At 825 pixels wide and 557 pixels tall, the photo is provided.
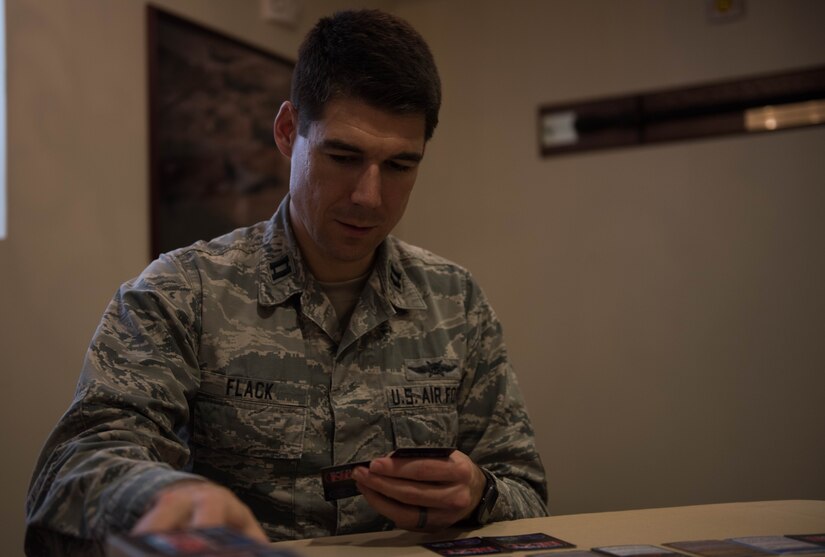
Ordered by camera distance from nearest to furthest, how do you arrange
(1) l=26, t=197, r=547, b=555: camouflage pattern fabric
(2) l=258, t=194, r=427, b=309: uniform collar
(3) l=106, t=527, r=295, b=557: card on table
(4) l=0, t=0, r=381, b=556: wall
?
(3) l=106, t=527, r=295, b=557: card on table
(1) l=26, t=197, r=547, b=555: camouflage pattern fabric
(2) l=258, t=194, r=427, b=309: uniform collar
(4) l=0, t=0, r=381, b=556: wall

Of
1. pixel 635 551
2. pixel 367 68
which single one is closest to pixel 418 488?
pixel 635 551

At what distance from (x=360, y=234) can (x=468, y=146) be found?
2.74m

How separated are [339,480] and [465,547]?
0.70 feet

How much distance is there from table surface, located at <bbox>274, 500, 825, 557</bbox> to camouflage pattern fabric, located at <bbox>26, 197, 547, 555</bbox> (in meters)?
0.12

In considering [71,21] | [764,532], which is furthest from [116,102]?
[764,532]

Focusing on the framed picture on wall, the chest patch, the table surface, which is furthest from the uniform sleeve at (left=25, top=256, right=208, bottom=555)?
the framed picture on wall

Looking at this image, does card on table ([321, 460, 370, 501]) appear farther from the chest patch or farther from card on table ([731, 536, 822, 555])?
card on table ([731, 536, 822, 555])

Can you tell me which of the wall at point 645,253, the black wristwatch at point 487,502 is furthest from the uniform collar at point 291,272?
the wall at point 645,253

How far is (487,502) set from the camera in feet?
4.58

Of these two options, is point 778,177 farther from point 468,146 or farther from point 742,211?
point 468,146

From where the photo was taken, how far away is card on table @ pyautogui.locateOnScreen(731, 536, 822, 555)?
3.89 ft

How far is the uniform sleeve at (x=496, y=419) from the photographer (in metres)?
1.64

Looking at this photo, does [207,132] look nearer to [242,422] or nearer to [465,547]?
[242,422]

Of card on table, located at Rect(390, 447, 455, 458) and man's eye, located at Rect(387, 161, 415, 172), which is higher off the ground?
man's eye, located at Rect(387, 161, 415, 172)
